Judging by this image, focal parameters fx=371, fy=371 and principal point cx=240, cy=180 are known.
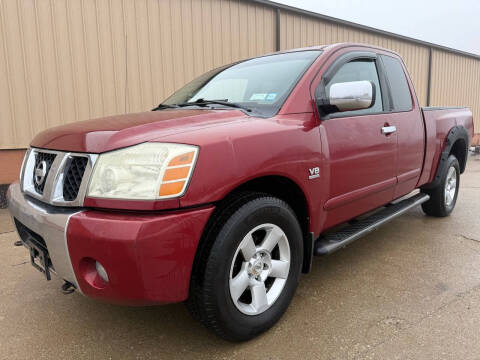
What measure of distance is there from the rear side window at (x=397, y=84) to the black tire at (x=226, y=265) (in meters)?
1.85

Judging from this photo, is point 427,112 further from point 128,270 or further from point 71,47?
point 71,47

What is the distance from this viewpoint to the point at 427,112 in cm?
357

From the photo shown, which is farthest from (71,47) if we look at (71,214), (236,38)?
(71,214)

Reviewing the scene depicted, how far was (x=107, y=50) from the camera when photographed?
541cm

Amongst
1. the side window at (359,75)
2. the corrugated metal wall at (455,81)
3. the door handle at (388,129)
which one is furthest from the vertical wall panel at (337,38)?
the door handle at (388,129)

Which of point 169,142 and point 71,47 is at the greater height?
point 71,47

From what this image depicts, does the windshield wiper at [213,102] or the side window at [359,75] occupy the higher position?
the side window at [359,75]

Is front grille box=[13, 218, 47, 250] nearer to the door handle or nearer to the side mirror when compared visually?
the side mirror

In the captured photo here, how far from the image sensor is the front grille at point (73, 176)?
170 cm

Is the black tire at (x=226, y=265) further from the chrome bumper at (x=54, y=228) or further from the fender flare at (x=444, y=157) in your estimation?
the fender flare at (x=444, y=157)

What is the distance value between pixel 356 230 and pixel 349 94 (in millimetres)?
1009

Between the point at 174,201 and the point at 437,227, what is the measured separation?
3.36 metres

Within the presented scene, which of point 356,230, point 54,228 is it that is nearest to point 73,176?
point 54,228

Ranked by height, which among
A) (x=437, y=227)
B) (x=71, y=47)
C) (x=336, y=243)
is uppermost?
(x=71, y=47)
